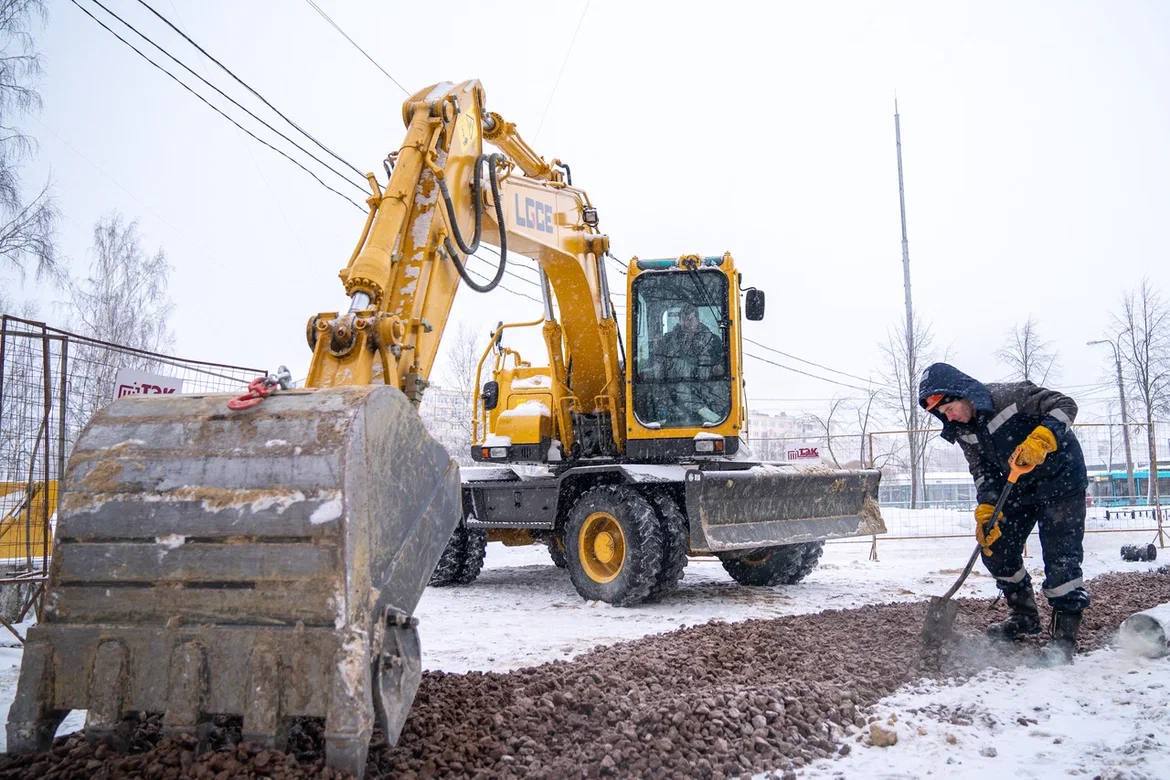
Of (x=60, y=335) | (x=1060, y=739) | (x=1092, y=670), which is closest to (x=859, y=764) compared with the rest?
(x=1060, y=739)

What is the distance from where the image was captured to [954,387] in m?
4.36

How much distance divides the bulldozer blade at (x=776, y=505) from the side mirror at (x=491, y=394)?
7.78ft

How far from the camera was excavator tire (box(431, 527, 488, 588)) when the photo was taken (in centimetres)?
792

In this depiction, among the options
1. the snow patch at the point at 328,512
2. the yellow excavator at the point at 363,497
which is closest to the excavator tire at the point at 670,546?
the yellow excavator at the point at 363,497

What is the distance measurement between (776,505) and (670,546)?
44.3 inches

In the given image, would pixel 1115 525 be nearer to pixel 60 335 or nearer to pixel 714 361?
pixel 714 361

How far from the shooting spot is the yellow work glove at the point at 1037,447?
4.12 metres

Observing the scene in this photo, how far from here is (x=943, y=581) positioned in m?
7.83

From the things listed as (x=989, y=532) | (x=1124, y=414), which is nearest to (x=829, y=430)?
(x=1124, y=414)

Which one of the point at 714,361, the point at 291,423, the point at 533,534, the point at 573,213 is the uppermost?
the point at 573,213

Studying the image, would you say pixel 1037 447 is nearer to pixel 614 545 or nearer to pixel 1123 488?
pixel 614 545

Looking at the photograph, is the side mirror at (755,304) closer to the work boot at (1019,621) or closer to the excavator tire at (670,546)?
the excavator tire at (670,546)

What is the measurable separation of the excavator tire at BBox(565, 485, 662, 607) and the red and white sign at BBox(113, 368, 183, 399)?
334cm

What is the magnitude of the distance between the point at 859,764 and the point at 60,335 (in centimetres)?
506
